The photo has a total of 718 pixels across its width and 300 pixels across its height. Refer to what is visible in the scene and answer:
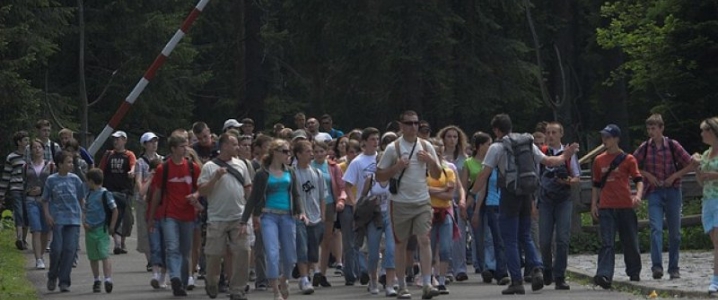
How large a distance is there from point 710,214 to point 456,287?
10.9ft

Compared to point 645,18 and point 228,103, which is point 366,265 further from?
point 228,103

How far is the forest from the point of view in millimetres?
43156

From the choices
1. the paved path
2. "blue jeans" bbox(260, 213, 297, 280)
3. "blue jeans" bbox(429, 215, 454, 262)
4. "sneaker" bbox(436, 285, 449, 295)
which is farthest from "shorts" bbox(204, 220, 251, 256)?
"blue jeans" bbox(429, 215, 454, 262)

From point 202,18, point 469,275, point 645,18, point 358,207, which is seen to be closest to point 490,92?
point 645,18

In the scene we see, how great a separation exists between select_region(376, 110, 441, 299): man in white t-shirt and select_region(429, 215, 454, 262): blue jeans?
1.11 metres

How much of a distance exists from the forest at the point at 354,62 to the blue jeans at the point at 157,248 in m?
13.1

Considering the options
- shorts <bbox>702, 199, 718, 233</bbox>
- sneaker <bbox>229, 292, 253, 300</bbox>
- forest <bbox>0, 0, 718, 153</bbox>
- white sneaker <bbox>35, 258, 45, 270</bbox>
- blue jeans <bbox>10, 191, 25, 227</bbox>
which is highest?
forest <bbox>0, 0, 718, 153</bbox>

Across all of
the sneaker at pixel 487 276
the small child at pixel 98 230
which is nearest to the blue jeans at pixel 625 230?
the sneaker at pixel 487 276

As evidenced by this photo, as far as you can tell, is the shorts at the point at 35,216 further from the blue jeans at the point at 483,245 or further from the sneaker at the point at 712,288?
the sneaker at the point at 712,288

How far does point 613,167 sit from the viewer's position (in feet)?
58.1

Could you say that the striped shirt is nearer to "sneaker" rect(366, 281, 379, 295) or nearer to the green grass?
the green grass

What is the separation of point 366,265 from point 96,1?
32.7m

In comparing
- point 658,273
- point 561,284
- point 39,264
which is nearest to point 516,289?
point 561,284

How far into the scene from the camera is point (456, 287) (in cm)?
1920
